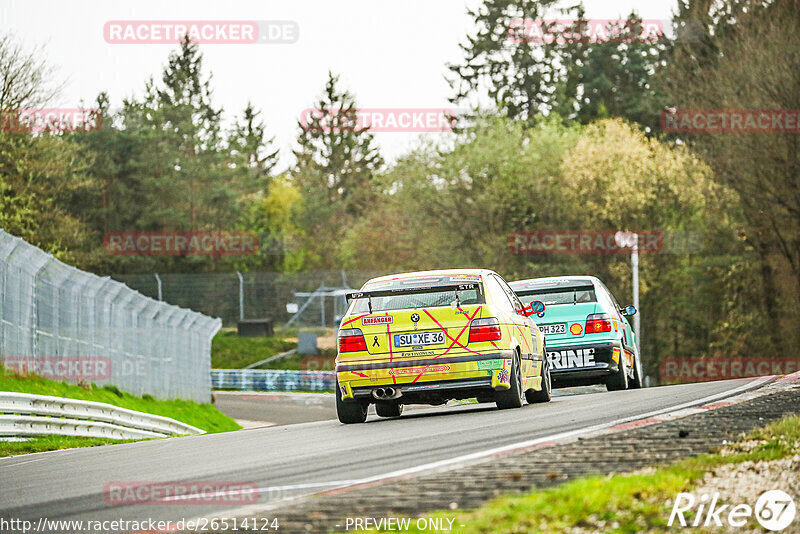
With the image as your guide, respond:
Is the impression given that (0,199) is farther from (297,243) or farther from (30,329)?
(297,243)

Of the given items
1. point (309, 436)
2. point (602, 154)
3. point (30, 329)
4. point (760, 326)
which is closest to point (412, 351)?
point (309, 436)

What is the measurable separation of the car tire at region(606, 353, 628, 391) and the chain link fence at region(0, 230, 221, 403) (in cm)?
959

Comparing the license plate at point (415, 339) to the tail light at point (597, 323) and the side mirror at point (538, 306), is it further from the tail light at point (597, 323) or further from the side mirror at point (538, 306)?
the tail light at point (597, 323)

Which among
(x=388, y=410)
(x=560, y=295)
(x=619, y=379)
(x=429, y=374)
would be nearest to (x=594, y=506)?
(x=429, y=374)

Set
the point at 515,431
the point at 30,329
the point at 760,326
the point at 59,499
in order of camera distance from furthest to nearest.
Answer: the point at 760,326 < the point at 30,329 < the point at 515,431 < the point at 59,499

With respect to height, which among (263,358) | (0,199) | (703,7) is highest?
(703,7)

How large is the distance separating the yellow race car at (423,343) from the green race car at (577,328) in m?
4.07

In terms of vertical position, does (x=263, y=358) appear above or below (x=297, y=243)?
below

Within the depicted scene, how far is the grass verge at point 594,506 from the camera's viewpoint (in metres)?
5.55

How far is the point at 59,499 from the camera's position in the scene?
8.23m

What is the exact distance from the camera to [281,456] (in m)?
9.98

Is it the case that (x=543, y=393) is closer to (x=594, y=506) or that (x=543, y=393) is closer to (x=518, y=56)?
(x=594, y=506)

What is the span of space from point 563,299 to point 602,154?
3985 cm

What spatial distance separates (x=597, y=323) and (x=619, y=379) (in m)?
1.20
